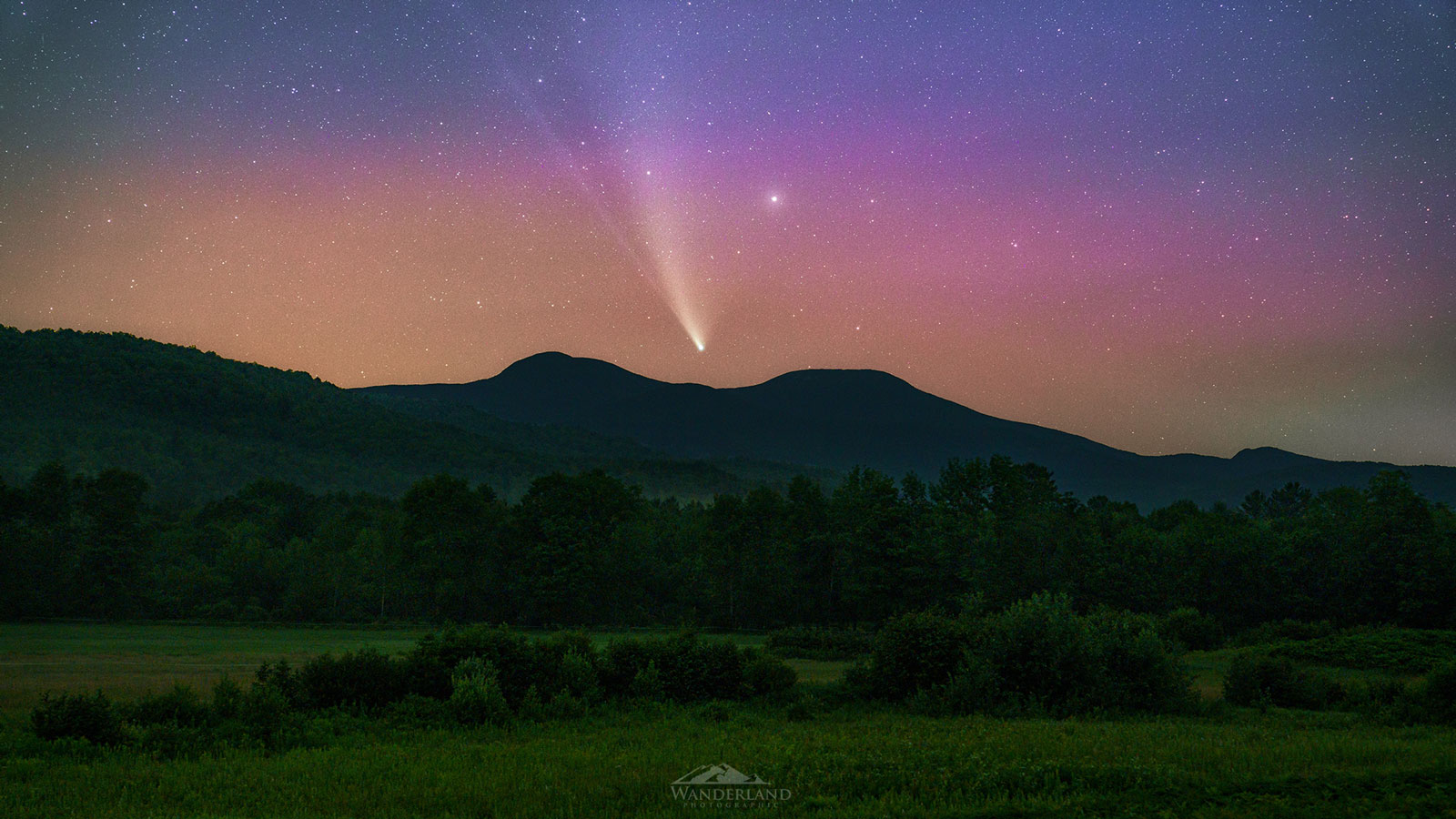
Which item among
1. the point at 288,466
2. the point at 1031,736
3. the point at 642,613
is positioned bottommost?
the point at 642,613

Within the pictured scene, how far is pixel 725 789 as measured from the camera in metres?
16.2

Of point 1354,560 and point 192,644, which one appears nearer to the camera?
point 192,644

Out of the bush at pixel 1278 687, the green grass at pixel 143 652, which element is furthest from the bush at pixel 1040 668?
the green grass at pixel 143 652

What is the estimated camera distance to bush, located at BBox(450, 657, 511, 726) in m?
25.2

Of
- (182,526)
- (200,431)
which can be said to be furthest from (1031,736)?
(200,431)

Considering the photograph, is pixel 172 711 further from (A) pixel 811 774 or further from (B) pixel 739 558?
(B) pixel 739 558

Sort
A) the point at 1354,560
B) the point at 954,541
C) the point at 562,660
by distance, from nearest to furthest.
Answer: the point at 562,660 < the point at 1354,560 < the point at 954,541

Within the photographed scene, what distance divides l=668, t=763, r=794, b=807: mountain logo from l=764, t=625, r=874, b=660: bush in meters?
38.9

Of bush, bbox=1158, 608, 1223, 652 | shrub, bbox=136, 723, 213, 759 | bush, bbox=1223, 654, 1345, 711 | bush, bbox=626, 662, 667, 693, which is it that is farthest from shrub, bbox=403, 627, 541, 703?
bush, bbox=1158, 608, 1223, 652

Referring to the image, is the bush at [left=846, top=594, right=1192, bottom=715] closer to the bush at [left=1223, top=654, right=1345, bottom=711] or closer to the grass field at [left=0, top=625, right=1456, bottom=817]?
the grass field at [left=0, top=625, right=1456, bottom=817]

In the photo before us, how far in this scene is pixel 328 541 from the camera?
109 meters

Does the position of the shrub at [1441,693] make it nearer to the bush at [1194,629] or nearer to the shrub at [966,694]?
the shrub at [966,694]

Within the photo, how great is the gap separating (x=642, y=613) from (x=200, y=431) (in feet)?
463

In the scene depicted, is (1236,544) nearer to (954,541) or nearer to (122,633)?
(954,541)
